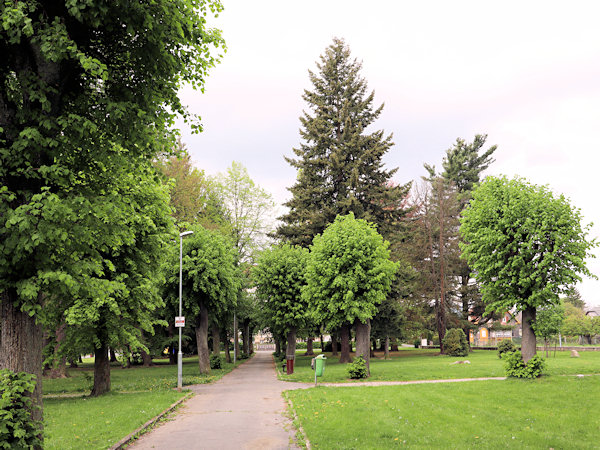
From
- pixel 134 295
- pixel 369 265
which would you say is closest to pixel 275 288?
pixel 369 265

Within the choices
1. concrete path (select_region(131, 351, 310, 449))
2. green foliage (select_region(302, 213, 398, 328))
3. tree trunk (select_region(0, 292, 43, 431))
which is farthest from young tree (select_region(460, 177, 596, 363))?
tree trunk (select_region(0, 292, 43, 431))

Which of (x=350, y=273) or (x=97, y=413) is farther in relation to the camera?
(x=350, y=273)

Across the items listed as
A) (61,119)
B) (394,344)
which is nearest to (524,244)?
(61,119)

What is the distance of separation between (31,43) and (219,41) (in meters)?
3.51

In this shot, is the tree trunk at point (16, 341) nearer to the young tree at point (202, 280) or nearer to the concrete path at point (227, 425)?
the concrete path at point (227, 425)

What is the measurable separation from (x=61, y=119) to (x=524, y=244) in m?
18.4

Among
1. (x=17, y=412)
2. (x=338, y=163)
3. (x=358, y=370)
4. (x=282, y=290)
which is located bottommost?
(x=358, y=370)

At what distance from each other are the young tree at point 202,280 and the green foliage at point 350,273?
580cm

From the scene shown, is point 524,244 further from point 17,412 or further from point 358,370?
point 17,412

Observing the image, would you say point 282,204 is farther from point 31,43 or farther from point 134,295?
point 31,43

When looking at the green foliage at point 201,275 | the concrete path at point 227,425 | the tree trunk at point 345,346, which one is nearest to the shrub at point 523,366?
the concrete path at point 227,425

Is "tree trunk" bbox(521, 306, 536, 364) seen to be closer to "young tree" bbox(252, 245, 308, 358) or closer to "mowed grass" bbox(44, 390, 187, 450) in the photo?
"young tree" bbox(252, 245, 308, 358)

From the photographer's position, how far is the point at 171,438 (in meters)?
10.8

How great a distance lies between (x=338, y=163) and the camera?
1623 inches
